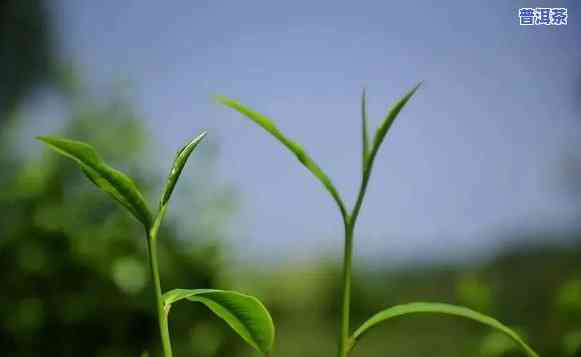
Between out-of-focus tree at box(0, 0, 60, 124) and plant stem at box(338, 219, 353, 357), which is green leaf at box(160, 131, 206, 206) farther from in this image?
out-of-focus tree at box(0, 0, 60, 124)

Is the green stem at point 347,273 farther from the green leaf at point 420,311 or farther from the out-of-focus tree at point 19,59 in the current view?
the out-of-focus tree at point 19,59

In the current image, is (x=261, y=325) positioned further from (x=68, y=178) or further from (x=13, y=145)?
(x=13, y=145)

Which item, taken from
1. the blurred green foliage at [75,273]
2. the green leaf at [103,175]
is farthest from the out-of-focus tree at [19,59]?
the green leaf at [103,175]

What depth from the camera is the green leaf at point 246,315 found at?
0.27m

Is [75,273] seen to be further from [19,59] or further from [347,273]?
[19,59]

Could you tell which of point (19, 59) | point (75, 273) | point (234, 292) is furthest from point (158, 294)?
point (19, 59)

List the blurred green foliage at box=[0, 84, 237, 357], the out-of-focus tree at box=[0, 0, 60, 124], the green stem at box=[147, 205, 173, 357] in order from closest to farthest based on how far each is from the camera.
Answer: the green stem at box=[147, 205, 173, 357], the blurred green foliage at box=[0, 84, 237, 357], the out-of-focus tree at box=[0, 0, 60, 124]

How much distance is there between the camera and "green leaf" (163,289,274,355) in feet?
0.87

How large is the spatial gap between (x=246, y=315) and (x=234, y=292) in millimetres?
13

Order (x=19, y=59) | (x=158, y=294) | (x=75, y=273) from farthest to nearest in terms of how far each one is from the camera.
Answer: (x=19, y=59), (x=75, y=273), (x=158, y=294)

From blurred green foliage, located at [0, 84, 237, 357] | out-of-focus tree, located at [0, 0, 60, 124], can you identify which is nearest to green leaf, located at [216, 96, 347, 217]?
blurred green foliage, located at [0, 84, 237, 357]

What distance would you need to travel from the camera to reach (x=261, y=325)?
0.27 m

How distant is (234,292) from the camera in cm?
26

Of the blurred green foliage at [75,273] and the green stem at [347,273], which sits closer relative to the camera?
the green stem at [347,273]
